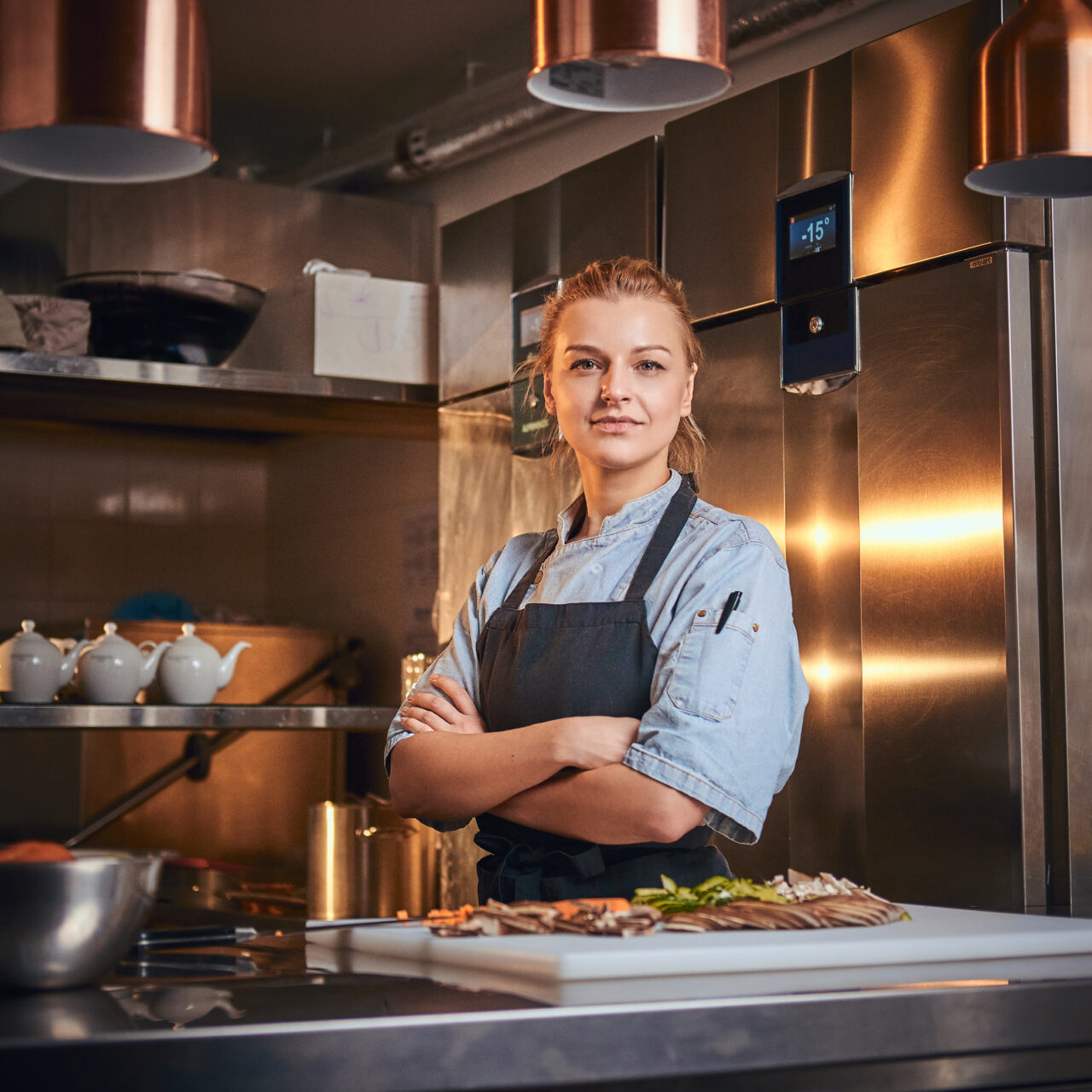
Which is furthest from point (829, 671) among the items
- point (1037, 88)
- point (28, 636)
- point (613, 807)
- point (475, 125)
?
point (475, 125)

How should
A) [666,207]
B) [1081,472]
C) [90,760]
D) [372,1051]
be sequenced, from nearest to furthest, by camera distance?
[372,1051], [1081,472], [666,207], [90,760]

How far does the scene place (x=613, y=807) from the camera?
1.56 meters

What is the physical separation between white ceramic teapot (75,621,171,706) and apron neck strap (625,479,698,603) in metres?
1.43

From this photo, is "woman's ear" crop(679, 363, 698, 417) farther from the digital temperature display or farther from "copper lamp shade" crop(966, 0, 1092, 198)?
"copper lamp shade" crop(966, 0, 1092, 198)

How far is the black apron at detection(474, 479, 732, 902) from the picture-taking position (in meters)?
1.64

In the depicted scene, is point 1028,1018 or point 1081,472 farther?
point 1081,472

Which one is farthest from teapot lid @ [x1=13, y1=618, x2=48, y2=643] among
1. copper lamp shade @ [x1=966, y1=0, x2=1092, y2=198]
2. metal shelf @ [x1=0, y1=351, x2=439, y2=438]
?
copper lamp shade @ [x1=966, y1=0, x2=1092, y2=198]

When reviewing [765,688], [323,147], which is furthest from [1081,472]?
[323,147]

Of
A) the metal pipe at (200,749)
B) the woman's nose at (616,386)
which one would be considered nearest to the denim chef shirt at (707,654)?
the woman's nose at (616,386)

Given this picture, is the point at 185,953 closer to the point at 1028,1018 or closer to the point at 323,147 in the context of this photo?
the point at 1028,1018

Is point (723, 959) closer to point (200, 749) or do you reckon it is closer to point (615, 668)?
point (615, 668)

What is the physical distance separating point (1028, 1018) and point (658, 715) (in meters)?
0.57

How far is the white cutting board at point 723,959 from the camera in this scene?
1004 millimetres

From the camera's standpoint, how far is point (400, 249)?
14.0 ft
